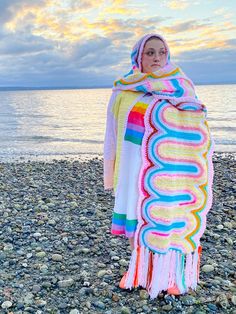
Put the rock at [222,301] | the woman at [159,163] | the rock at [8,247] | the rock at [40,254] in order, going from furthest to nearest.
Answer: the rock at [8,247], the rock at [40,254], the rock at [222,301], the woman at [159,163]

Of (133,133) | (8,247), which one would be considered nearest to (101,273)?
(8,247)

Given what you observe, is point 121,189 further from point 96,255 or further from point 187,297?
point 96,255

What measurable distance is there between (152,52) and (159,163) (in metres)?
1.00

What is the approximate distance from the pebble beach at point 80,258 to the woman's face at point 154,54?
87.9 inches

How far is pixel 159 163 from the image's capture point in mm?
3396

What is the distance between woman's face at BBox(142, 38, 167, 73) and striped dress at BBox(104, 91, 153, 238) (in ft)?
0.92

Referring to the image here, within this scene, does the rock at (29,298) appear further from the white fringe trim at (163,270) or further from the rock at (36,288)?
the white fringe trim at (163,270)

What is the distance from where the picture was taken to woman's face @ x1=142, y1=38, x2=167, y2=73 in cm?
343

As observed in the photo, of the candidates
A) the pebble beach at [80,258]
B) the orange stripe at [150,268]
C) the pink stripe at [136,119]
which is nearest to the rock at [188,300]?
the pebble beach at [80,258]

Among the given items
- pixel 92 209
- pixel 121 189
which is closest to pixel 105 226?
pixel 92 209

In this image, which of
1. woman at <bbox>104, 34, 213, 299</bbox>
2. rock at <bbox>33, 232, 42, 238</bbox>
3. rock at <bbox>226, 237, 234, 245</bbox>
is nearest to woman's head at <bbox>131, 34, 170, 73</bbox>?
woman at <bbox>104, 34, 213, 299</bbox>

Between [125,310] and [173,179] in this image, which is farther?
[125,310]

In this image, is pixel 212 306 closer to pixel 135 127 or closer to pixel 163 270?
pixel 163 270

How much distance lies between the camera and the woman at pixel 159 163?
3340mm
